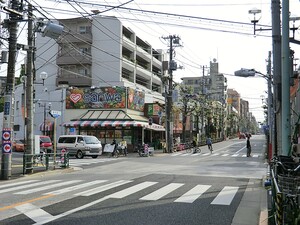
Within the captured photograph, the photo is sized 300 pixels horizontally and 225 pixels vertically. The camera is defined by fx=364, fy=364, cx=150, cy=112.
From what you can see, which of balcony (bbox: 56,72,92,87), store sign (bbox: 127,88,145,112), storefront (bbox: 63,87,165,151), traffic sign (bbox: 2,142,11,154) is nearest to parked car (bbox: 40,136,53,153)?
storefront (bbox: 63,87,165,151)

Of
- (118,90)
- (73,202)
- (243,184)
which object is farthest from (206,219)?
(118,90)

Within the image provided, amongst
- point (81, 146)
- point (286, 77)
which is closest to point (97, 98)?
point (81, 146)

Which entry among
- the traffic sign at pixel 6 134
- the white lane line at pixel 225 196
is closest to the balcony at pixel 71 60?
the traffic sign at pixel 6 134

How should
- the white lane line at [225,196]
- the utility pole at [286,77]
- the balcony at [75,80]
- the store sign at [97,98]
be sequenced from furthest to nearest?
the balcony at [75,80]
the store sign at [97,98]
the white lane line at [225,196]
the utility pole at [286,77]

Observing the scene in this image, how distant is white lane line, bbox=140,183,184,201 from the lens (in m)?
10.7

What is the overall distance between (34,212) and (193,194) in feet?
16.6

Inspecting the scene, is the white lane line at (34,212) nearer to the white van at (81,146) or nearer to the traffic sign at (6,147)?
the traffic sign at (6,147)

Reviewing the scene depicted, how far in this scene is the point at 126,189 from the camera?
40.4 ft

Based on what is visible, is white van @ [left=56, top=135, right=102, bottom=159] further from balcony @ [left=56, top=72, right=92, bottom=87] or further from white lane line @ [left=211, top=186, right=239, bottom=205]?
white lane line @ [left=211, top=186, right=239, bottom=205]

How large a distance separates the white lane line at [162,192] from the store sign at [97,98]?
87.3 feet

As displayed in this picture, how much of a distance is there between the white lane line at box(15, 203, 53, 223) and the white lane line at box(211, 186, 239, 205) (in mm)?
4449

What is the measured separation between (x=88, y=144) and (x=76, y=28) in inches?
996

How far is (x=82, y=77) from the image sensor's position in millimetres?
49406

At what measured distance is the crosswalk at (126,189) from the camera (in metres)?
10.8
